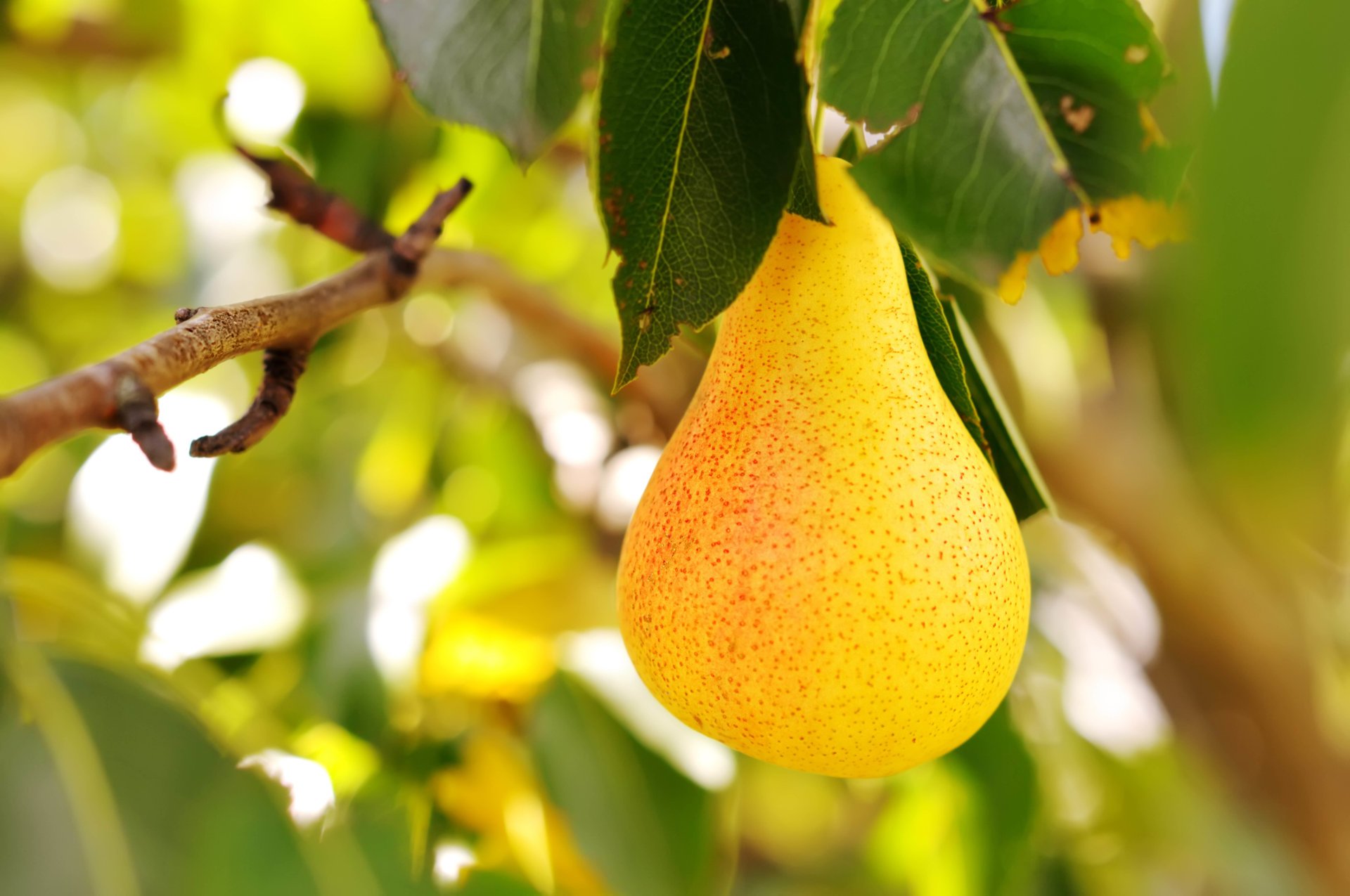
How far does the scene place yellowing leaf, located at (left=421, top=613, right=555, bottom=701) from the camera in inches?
31.7

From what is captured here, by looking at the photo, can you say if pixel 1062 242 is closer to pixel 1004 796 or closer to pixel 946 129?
pixel 946 129

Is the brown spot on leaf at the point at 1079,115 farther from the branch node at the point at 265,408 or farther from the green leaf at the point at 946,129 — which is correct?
the branch node at the point at 265,408

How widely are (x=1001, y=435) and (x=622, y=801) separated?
0.40 m

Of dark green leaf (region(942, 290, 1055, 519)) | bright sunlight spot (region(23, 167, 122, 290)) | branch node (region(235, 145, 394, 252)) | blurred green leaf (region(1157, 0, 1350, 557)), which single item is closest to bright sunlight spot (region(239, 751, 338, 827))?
branch node (region(235, 145, 394, 252))

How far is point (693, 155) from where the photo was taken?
1.12 ft

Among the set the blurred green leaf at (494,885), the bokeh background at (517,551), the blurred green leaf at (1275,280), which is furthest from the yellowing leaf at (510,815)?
the blurred green leaf at (1275,280)

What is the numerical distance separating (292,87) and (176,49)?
0.81ft

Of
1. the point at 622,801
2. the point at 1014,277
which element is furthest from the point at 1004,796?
the point at 1014,277

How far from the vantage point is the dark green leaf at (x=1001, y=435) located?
0.40 m

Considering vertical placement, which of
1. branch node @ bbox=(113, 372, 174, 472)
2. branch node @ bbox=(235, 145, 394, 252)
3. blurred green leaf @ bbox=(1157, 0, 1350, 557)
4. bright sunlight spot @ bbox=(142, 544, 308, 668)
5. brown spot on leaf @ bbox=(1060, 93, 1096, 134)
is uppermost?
blurred green leaf @ bbox=(1157, 0, 1350, 557)

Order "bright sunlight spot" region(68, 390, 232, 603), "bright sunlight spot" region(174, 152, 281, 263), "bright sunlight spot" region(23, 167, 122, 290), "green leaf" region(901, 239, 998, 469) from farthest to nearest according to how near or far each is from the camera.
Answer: "bright sunlight spot" region(23, 167, 122, 290) → "bright sunlight spot" region(174, 152, 281, 263) → "bright sunlight spot" region(68, 390, 232, 603) → "green leaf" region(901, 239, 998, 469)

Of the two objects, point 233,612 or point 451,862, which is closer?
point 451,862

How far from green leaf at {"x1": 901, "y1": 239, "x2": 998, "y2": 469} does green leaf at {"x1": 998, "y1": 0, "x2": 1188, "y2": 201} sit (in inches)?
2.9

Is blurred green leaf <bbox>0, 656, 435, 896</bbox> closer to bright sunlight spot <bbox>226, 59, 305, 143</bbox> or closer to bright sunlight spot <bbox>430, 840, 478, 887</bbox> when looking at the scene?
bright sunlight spot <bbox>430, 840, 478, 887</bbox>
